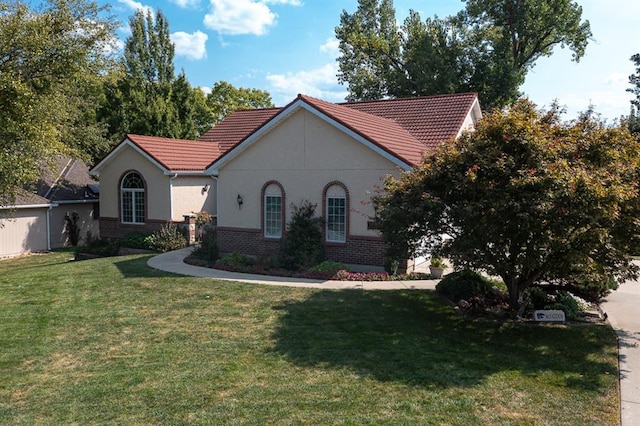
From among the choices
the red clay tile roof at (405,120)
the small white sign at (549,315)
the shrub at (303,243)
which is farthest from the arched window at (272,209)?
the small white sign at (549,315)

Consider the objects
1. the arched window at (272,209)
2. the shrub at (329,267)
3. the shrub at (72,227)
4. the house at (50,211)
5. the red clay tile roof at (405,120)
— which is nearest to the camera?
the shrub at (329,267)

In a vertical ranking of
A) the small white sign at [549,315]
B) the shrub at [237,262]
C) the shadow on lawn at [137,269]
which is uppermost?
the shrub at [237,262]

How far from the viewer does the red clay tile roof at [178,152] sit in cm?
2270

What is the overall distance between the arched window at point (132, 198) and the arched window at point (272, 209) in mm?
8671

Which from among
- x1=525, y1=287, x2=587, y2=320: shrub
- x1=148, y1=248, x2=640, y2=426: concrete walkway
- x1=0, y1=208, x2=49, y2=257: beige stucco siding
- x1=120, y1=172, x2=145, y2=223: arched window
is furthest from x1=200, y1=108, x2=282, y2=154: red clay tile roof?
x1=525, y1=287, x2=587, y2=320: shrub

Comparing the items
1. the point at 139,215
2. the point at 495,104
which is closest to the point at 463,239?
the point at 139,215

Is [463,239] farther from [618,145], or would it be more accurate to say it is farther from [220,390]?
[220,390]

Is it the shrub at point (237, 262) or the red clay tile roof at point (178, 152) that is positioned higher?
the red clay tile roof at point (178, 152)

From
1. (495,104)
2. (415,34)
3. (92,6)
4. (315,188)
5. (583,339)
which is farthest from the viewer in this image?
(415,34)

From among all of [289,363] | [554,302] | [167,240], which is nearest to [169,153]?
[167,240]

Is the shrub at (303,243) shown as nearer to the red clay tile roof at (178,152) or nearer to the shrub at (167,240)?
the shrub at (167,240)

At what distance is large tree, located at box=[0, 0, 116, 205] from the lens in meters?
15.3

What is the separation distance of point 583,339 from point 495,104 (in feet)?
85.0

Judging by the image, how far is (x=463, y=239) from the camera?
30.2ft
